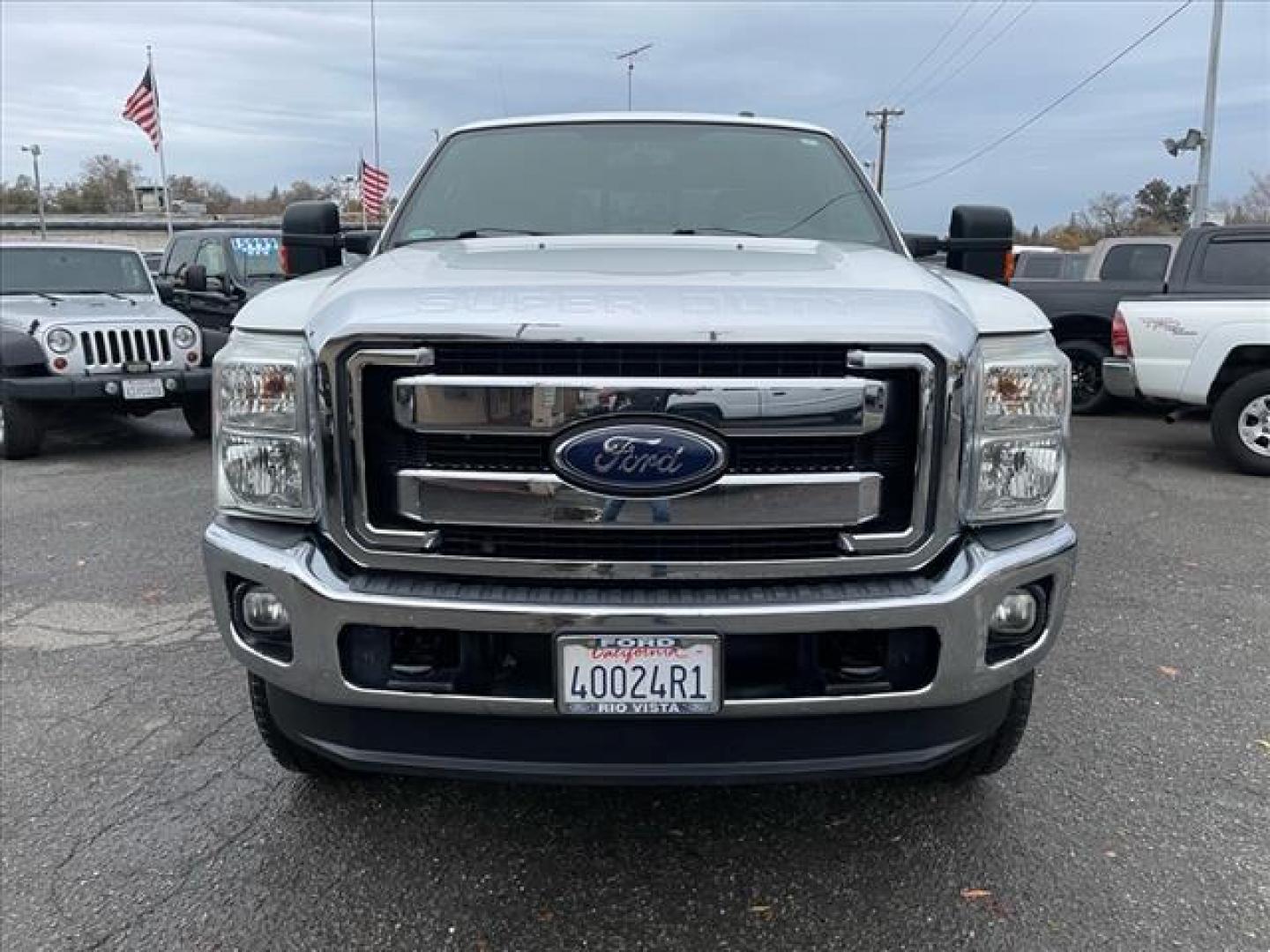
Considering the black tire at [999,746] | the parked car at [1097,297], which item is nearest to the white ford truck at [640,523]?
the black tire at [999,746]

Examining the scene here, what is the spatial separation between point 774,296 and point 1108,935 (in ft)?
5.49

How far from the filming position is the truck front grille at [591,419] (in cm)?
209

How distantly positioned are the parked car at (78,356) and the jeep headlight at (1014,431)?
777 centimetres

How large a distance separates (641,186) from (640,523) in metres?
1.90

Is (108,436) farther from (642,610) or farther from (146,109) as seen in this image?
(146,109)

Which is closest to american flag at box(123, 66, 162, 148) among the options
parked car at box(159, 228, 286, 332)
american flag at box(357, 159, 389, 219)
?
american flag at box(357, 159, 389, 219)

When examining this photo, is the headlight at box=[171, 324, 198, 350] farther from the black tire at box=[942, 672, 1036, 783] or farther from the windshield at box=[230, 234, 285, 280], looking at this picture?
the black tire at box=[942, 672, 1036, 783]

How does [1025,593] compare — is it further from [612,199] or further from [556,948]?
[612,199]

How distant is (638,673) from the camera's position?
6.86ft

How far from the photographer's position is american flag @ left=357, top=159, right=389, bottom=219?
2131 cm

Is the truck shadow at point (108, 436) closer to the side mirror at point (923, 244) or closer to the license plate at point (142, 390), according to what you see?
the license plate at point (142, 390)

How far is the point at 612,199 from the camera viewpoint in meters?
3.56

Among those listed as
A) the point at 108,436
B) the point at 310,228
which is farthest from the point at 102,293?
the point at 310,228

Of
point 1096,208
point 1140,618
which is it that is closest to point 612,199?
point 1140,618
